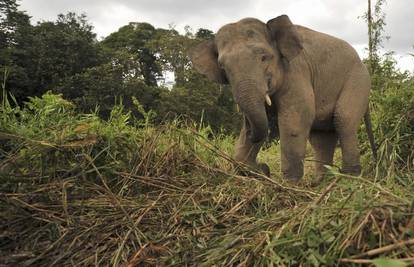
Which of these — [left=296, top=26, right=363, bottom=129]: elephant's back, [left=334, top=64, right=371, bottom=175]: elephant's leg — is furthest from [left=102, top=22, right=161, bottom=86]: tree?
[left=334, top=64, right=371, bottom=175]: elephant's leg

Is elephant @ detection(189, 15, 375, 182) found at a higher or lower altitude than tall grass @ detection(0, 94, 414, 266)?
higher

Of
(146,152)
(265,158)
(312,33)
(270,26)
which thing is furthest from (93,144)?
(265,158)

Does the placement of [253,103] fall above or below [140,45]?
below

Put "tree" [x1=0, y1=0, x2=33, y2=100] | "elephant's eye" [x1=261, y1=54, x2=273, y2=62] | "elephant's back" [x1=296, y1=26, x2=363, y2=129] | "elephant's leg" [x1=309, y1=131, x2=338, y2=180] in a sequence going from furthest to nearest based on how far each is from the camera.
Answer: "tree" [x1=0, y1=0, x2=33, y2=100] → "elephant's leg" [x1=309, y1=131, x2=338, y2=180] → "elephant's back" [x1=296, y1=26, x2=363, y2=129] → "elephant's eye" [x1=261, y1=54, x2=273, y2=62]

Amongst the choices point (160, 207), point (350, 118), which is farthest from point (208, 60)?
point (160, 207)

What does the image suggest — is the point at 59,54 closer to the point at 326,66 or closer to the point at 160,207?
the point at 326,66

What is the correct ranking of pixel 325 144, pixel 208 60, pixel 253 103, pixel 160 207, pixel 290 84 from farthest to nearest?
1. pixel 325 144
2. pixel 208 60
3. pixel 290 84
4. pixel 253 103
5. pixel 160 207

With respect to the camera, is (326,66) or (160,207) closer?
(160,207)

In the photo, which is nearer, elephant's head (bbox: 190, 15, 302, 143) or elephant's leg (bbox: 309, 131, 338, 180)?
elephant's head (bbox: 190, 15, 302, 143)

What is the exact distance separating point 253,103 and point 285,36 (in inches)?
39.8

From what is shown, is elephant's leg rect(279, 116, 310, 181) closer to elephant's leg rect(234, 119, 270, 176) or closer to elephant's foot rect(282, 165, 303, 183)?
elephant's foot rect(282, 165, 303, 183)

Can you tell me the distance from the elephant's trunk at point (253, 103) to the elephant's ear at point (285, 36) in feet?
2.43

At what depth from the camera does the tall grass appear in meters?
1.89

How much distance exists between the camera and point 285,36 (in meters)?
5.04
